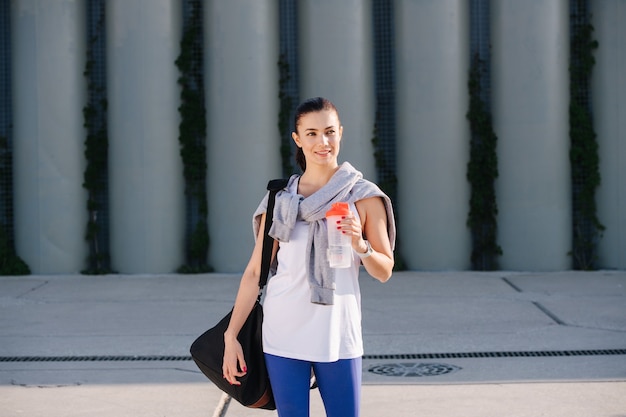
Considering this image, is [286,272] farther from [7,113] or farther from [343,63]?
[7,113]

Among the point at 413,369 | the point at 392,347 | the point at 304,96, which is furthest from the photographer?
the point at 304,96

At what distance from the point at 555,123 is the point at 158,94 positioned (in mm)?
5127

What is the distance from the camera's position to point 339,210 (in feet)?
9.60

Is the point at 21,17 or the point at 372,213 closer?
the point at 372,213

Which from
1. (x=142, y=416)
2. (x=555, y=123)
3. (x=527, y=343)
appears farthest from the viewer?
(x=555, y=123)

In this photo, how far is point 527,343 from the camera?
6848 millimetres

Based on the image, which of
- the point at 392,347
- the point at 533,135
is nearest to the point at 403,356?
the point at 392,347

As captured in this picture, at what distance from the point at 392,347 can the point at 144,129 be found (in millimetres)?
6026

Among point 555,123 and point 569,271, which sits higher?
point 555,123

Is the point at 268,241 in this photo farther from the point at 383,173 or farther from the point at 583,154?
the point at 583,154

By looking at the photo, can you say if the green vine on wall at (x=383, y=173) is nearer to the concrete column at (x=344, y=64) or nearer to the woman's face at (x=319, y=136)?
the concrete column at (x=344, y=64)

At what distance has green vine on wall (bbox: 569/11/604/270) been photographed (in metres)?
11.7

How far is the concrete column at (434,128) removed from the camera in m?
11.7

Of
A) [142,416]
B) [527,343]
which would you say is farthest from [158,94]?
[142,416]
